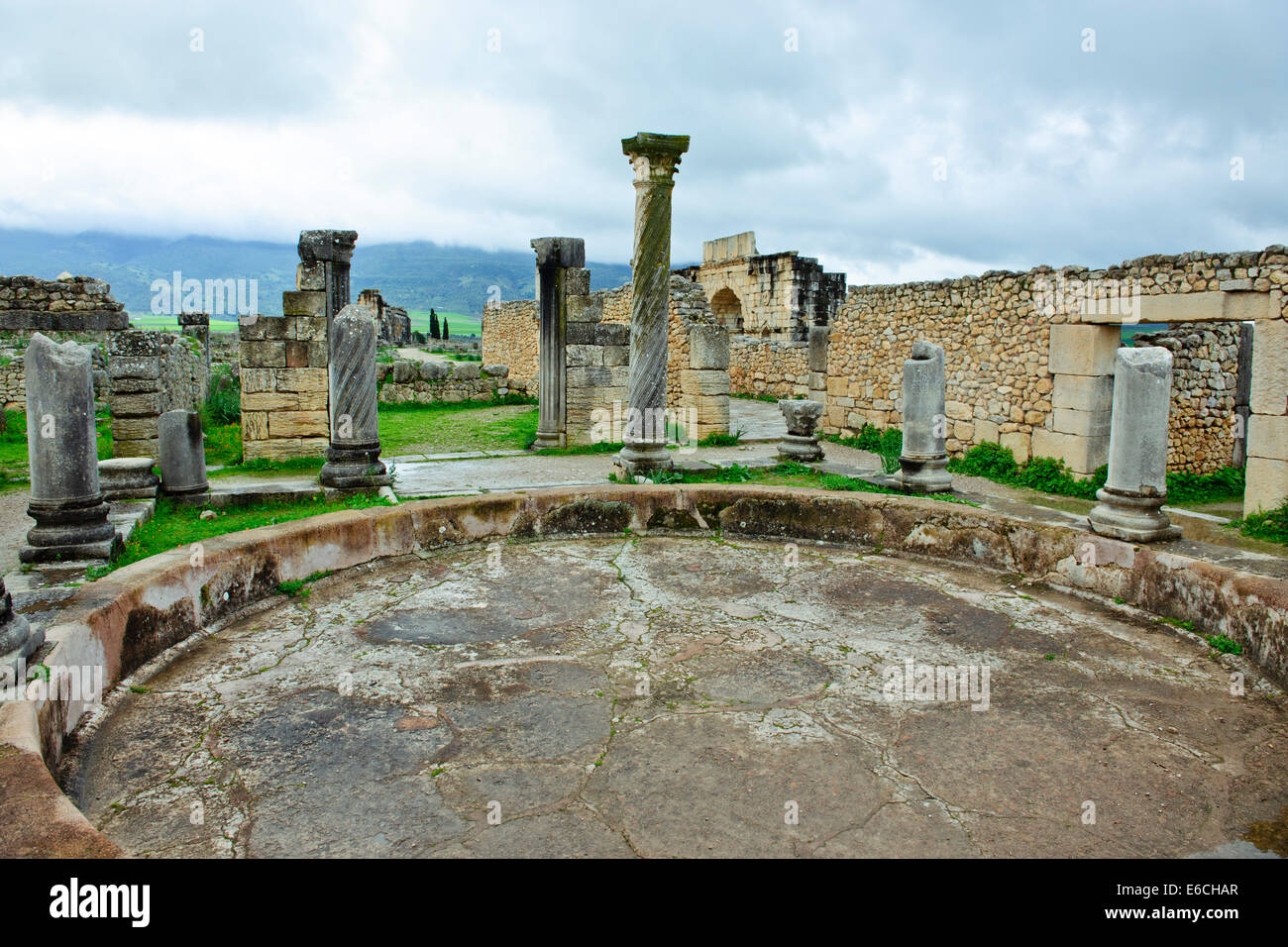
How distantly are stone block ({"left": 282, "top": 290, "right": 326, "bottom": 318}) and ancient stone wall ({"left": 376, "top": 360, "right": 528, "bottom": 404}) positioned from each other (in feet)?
23.3

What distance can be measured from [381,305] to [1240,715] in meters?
30.4

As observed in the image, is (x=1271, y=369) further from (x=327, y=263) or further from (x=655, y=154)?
(x=327, y=263)

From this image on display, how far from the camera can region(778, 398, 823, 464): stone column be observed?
10008 mm

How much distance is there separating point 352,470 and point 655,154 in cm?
417

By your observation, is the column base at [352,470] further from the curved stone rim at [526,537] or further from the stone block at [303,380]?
the stone block at [303,380]

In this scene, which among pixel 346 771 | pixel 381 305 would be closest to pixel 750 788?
pixel 346 771

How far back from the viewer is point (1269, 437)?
7.47m

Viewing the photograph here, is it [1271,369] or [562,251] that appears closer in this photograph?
[1271,369]

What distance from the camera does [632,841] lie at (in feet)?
9.03

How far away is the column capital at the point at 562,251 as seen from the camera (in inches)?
469

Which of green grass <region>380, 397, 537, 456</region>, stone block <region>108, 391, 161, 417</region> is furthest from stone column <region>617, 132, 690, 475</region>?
stone block <region>108, 391, 161, 417</region>

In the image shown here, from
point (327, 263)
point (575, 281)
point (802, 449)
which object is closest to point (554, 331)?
point (575, 281)

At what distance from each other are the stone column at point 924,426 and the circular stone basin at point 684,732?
2.49 m
